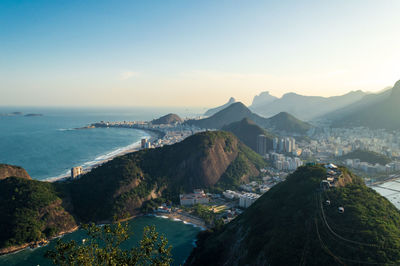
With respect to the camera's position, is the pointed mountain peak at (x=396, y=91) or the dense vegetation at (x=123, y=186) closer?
the dense vegetation at (x=123, y=186)

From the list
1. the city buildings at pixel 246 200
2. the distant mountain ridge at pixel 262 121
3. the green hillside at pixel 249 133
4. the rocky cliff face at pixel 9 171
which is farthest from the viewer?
the distant mountain ridge at pixel 262 121

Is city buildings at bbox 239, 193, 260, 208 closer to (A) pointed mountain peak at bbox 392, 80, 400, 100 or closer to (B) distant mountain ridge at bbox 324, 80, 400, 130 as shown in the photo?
(B) distant mountain ridge at bbox 324, 80, 400, 130

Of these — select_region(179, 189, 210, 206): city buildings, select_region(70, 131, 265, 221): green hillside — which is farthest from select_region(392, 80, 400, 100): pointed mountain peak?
select_region(179, 189, 210, 206): city buildings

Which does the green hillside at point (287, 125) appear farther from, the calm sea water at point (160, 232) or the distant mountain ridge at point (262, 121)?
the calm sea water at point (160, 232)

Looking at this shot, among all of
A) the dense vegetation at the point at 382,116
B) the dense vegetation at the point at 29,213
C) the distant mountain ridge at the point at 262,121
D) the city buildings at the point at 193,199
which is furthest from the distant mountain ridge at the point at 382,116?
the dense vegetation at the point at 29,213

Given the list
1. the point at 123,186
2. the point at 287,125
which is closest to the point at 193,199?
the point at 123,186
